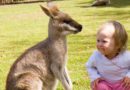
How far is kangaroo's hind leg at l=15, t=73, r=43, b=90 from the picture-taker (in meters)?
5.89

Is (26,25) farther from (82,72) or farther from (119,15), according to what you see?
(82,72)

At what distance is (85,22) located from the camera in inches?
715

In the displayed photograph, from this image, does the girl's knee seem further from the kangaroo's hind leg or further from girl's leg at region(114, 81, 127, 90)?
the kangaroo's hind leg

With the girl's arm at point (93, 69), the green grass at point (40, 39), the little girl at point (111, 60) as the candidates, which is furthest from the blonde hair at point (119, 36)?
the green grass at point (40, 39)

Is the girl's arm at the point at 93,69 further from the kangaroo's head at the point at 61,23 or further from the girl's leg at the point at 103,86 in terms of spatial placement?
the kangaroo's head at the point at 61,23

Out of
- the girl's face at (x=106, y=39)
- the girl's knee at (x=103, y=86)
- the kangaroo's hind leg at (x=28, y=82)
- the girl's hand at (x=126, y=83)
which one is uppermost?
the girl's face at (x=106, y=39)

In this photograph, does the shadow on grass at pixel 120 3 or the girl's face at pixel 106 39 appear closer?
the girl's face at pixel 106 39

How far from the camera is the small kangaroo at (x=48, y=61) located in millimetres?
6055

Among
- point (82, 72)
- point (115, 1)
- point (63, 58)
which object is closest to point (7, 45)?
point (82, 72)

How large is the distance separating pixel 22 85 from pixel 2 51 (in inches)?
246

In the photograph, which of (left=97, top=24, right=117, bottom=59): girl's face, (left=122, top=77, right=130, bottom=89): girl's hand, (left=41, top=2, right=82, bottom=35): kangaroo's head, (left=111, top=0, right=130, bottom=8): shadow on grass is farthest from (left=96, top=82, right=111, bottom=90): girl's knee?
(left=111, top=0, right=130, bottom=8): shadow on grass

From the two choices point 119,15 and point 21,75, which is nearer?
point 21,75

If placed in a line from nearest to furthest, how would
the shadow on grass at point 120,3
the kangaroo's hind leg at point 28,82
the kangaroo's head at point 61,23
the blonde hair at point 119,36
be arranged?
the blonde hair at point 119,36, the kangaroo's hind leg at point 28,82, the kangaroo's head at point 61,23, the shadow on grass at point 120,3

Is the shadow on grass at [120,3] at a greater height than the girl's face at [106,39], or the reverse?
the girl's face at [106,39]
